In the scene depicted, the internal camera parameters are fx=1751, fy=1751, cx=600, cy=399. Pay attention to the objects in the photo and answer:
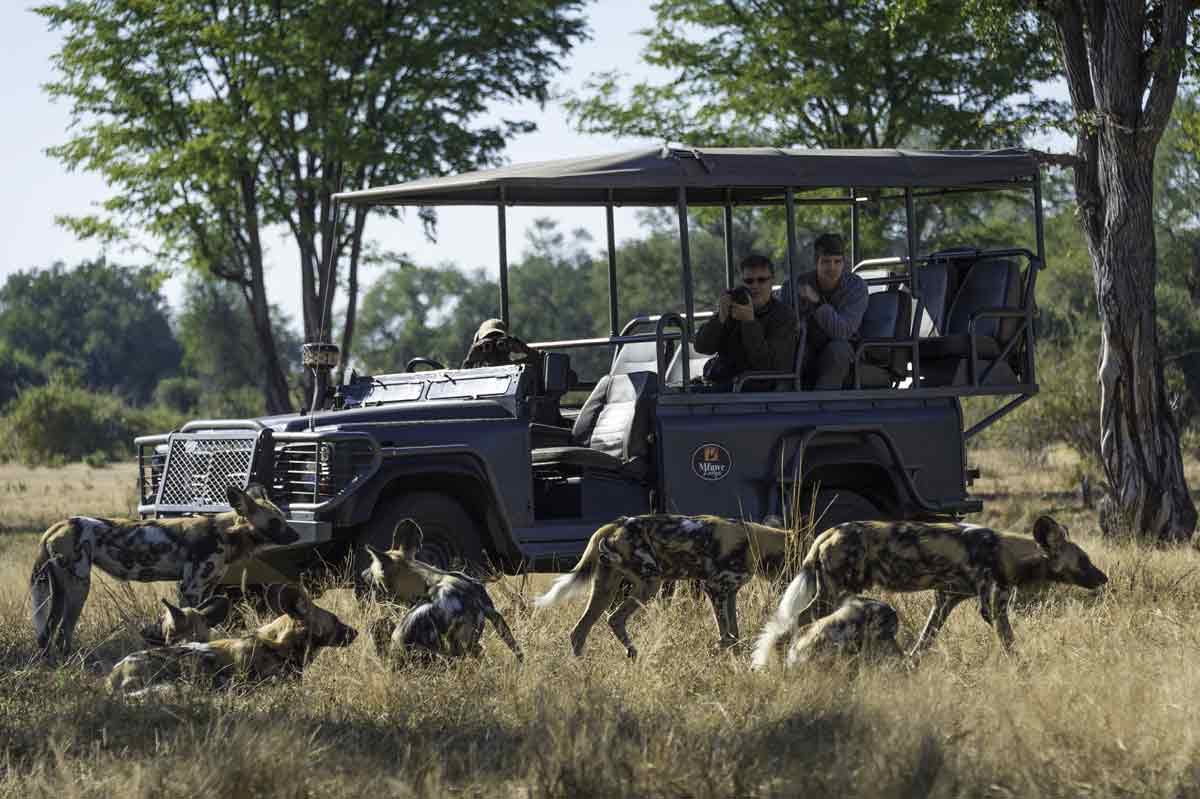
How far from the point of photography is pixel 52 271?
84.2 metres

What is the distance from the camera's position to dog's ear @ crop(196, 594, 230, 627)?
25.1 feet

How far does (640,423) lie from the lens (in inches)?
361

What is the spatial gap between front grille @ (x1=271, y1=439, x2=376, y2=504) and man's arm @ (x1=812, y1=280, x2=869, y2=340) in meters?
2.79

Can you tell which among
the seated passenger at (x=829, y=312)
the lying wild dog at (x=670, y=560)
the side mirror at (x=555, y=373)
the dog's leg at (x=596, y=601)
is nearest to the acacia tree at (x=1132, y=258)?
the seated passenger at (x=829, y=312)

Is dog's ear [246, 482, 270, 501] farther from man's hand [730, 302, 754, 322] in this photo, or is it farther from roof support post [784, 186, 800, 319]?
roof support post [784, 186, 800, 319]

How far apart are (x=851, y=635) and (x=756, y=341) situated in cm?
287

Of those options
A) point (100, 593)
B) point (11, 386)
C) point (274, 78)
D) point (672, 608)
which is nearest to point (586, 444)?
point (672, 608)

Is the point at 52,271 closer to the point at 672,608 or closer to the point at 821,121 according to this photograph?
the point at 821,121

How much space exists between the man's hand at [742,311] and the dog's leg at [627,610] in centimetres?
201

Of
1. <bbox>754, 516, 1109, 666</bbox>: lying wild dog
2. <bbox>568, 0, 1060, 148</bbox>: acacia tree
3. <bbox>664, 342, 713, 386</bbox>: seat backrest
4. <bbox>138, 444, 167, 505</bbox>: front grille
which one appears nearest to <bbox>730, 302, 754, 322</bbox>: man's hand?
<bbox>664, 342, 713, 386</bbox>: seat backrest

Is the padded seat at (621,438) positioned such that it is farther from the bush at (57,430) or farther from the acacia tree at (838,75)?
the bush at (57,430)

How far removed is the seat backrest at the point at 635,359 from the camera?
1016 centimetres

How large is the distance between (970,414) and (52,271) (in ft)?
217

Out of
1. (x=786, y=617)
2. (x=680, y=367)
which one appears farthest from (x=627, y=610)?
(x=680, y=367)
